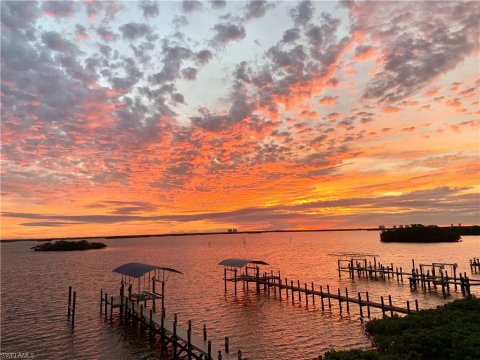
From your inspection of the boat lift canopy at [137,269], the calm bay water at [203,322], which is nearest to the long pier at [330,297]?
the calm bay water at [203,322]

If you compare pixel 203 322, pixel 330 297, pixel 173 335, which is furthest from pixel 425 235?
pixel 173 335

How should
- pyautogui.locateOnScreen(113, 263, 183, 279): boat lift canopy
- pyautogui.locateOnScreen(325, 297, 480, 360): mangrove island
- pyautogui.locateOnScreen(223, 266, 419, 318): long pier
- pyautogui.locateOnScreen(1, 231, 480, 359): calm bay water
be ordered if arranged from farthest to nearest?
pyautogui.locateOnScreen(113, 263, 183, 279): boat lift canopy
pyautogui.locateOnScreen(223, 266, 419, 318): long pier
pyautogui.locateOnScreen(1, 231, 480, 359): calm bay water
pyautogui.locateOnScreen(325, 297, 480, 360): mangrove island

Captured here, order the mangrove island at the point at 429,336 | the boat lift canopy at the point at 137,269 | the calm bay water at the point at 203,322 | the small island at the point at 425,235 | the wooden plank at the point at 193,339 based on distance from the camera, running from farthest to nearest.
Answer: the small island at the point at 425,235
the boat lift canopy at the point at 137,269
the calm bay water at the point at 203,322
the wooden plank at the point at 193,339
the mangrove island at the point at 429,336

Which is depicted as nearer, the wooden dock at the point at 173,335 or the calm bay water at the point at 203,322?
the wooden dock at the point at 173,335

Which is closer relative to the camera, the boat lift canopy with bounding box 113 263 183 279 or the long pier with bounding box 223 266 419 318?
the long pier with bounding box 223 266 419 318

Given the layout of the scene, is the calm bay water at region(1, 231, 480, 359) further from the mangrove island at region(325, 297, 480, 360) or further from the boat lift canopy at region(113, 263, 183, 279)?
the boat lift canopy at region(113, 263, 183, 279)

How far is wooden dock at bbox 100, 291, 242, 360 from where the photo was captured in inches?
909

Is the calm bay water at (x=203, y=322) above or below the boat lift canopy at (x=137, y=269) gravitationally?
below

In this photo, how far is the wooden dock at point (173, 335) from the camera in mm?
23087

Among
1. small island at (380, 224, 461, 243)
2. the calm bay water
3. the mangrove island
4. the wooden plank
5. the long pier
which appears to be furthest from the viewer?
small island at (380, 224, 461, 243)

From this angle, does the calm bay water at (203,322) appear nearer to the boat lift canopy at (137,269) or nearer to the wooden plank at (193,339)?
the wooden plank at (193,339)

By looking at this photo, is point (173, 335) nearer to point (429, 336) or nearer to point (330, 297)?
point (429, 336)

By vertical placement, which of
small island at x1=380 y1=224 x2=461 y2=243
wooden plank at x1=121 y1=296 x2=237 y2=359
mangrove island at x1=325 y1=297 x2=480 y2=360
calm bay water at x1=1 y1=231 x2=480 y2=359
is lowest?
calm bay water at x1=1 y1=231 x2=480 y2=359

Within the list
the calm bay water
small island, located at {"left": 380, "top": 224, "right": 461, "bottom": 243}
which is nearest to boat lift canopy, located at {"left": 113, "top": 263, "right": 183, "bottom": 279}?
the calm bay water
